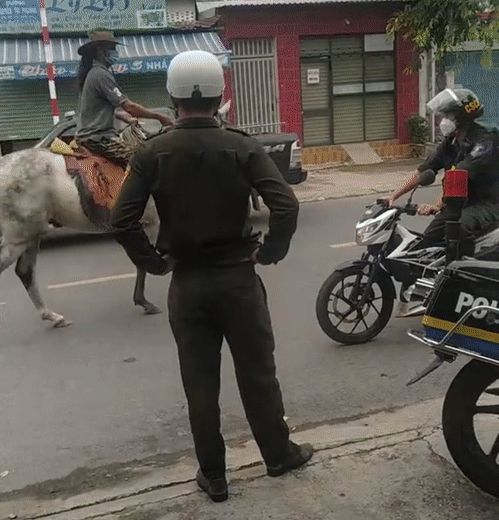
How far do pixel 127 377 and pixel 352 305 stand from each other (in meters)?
1.69

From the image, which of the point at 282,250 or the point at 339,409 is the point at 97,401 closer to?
the point at 339,409

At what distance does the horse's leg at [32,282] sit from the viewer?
255 inches

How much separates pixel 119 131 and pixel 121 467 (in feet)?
12.1

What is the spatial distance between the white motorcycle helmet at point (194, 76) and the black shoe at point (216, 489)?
67.4 inches

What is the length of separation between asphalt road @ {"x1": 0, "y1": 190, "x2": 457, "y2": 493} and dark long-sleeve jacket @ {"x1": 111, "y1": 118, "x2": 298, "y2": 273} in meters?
1.42

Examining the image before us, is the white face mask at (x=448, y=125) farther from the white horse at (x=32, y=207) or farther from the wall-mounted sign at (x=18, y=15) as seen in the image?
the wall-mounted sign at (x=18, y=15)

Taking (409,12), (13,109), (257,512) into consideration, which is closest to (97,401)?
(257,512)

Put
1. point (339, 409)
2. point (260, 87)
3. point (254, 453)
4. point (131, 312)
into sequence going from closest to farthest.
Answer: point (254, 453) < point (339, 409) < point (131, 312) < point (260, 87)

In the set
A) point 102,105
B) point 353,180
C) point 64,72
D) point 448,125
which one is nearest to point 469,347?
point 448,125

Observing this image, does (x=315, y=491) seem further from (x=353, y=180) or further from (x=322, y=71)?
(x=322, y=71)

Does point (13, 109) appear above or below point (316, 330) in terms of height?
above

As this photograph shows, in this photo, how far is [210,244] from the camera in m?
3.25

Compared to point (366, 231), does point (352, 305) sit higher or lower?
lower

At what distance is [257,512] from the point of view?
3.31 meters
